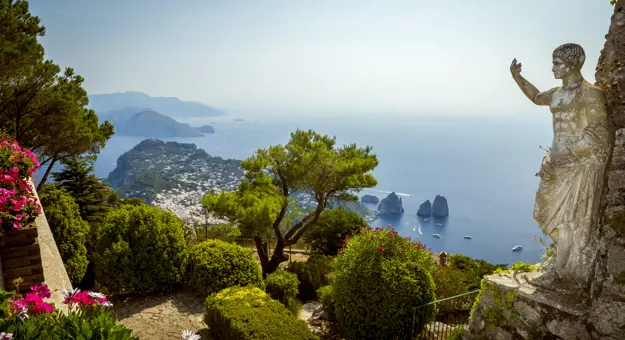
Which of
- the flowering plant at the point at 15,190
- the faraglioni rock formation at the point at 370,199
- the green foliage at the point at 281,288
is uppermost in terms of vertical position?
the flowering plant at the point at 15,190

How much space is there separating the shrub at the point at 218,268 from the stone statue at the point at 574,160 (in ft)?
22.6

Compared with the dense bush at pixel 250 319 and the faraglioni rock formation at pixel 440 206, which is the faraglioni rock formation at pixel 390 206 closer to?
the faraglioni rock formation at pixel 440 206

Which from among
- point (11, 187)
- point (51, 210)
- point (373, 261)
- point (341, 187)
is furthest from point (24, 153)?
point (341, 187)

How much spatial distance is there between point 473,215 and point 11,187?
10568cm

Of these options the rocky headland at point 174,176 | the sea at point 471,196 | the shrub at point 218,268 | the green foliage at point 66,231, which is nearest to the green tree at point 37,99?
the green foliage at point 66,231

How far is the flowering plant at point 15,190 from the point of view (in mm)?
4848

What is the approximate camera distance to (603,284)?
402 centimetres

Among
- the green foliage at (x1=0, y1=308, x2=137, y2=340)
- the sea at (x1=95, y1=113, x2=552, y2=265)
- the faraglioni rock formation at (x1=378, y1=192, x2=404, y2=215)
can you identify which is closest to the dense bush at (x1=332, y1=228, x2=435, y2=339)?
the green foliage at (x1=0, y1=308, x2=137, y2=340)

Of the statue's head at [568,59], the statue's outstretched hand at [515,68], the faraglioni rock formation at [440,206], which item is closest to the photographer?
the statue's head at [568,59]

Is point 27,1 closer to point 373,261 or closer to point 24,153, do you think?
point 24,153

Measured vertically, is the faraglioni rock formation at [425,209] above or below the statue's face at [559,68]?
below

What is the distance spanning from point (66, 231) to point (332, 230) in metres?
9.99

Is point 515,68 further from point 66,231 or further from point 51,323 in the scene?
point 66,231

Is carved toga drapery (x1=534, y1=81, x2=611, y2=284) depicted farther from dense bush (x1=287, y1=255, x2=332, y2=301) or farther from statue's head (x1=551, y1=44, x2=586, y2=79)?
dense bush (x1=287, y1=255, x2=332, y2=301)
